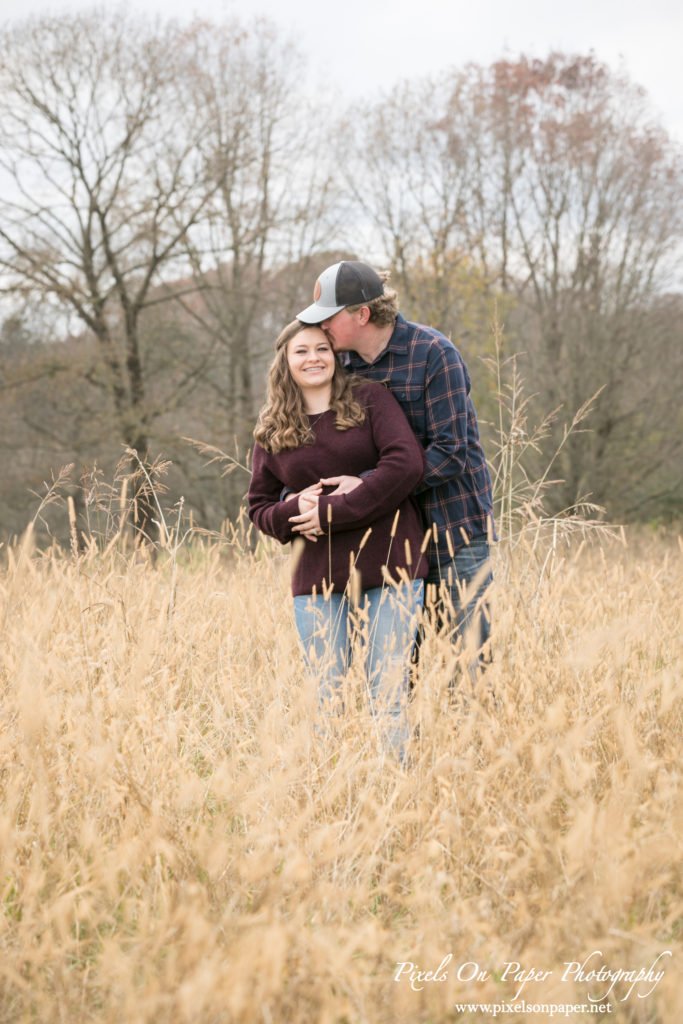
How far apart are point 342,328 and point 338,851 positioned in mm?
1887

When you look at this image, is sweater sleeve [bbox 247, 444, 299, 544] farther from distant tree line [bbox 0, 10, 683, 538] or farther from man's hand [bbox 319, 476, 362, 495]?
distant tree line [bbox 0, 10, 683, 538]

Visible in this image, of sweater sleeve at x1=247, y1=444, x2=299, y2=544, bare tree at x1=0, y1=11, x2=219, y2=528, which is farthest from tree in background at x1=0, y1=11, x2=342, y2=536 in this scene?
sweater sleeve at x1=247, y1=444, x2=299, y2=544

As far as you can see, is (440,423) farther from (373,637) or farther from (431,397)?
(373,637)

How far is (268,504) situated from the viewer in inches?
123

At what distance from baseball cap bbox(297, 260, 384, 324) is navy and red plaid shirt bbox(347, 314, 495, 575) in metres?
0.22

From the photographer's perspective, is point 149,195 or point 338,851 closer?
point 338,851

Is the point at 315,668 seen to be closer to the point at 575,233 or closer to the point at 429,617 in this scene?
the point at 429,617

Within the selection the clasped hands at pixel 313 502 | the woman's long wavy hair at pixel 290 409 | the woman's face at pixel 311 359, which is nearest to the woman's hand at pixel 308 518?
the clasped hands at pixel 313 502

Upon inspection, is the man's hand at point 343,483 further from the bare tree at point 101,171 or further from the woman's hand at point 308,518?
the bare tree at point 101,171

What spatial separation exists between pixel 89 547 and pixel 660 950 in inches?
99.2

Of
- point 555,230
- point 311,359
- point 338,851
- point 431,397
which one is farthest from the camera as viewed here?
point 555,230

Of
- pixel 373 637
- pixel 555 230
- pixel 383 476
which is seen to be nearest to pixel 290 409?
pixel 383 476

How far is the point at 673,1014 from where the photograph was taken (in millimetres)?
1502

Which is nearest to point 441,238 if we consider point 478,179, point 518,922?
point 478,179
